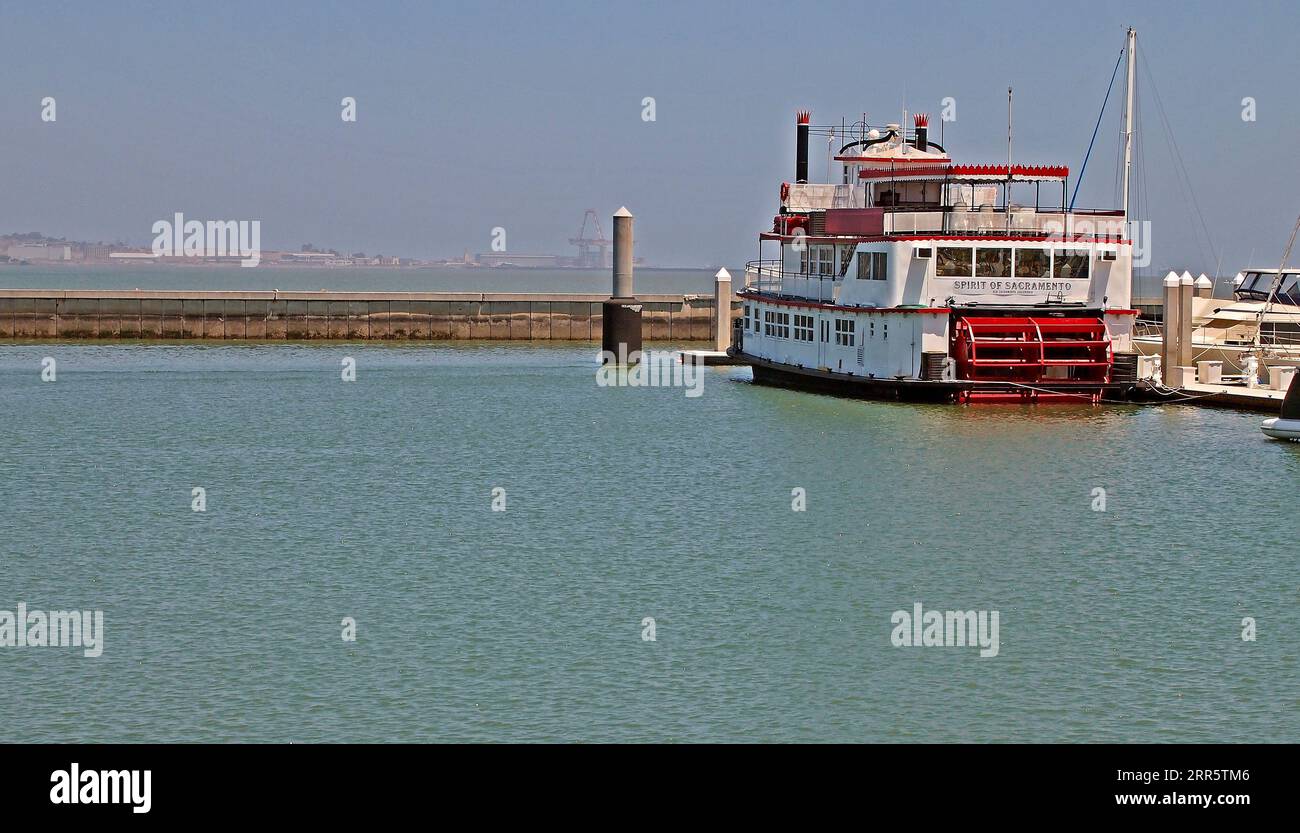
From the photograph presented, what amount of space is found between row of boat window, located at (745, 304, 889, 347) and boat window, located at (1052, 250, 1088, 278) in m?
5.15

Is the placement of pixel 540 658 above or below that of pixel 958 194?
below

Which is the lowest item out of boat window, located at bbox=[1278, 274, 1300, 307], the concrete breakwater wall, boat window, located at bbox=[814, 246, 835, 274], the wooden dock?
the wooden dock

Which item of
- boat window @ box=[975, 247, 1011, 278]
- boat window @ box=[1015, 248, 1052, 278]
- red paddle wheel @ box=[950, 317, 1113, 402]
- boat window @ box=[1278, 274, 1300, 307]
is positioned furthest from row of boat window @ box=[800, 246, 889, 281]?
boat window @ box=[1278, 274, 1300, 307]

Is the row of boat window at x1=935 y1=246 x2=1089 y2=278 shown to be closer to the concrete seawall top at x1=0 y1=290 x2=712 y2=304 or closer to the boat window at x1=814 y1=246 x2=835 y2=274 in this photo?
the boat window at x1=814 y1=246 x2=835 y2=274

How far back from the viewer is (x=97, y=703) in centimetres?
1978

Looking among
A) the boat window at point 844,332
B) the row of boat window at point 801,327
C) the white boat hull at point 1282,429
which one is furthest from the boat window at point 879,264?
the white boat hull at point 1282,429

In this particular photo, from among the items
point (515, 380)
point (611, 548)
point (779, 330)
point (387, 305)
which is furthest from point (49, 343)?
point (611, 548)

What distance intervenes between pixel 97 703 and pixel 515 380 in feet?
146

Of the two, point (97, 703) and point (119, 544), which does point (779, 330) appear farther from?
point (97, 703)

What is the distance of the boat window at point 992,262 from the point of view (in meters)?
49.3

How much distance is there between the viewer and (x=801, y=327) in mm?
56500

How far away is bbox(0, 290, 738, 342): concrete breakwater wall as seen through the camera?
82.7m

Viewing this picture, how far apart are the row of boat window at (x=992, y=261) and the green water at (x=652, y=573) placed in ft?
13.9
